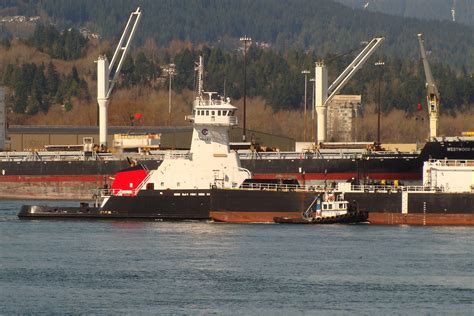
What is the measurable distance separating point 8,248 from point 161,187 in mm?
16339

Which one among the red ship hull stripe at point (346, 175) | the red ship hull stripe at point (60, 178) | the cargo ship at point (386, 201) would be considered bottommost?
the cargo ship at point (386, 201)

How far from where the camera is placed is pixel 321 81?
133 meters

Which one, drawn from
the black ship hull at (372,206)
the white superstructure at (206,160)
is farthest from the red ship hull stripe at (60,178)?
the black ship hull at (372,206)

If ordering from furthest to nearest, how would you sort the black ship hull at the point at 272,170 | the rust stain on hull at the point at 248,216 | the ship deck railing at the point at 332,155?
the ship deck railing at the point at 332,155 → the black ship hull at the point at 272,170 → the rust stain on hull at the point at 248,216

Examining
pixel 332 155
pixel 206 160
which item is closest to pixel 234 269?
pixel 206 160

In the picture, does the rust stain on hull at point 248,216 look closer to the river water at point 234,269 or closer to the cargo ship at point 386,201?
the cargo ship at point 386,201

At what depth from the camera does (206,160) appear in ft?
316

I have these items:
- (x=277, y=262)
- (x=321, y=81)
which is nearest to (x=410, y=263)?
(x=277, y=262)

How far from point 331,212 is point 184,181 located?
996 centimetres

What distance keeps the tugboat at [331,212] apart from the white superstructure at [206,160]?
18.1 ft

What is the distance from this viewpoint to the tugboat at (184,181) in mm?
94812

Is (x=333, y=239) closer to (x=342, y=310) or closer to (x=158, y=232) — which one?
(x=158, y=232)

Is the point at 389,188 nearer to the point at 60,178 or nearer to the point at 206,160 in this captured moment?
the point at 206,160

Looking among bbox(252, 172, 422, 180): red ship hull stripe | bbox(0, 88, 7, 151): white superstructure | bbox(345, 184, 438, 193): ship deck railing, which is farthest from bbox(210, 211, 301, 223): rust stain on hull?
bbox(0, 88, 7, 151): white superstructure
